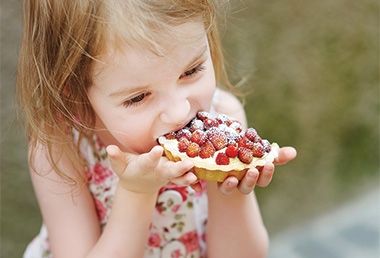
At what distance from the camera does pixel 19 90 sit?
1.27 m

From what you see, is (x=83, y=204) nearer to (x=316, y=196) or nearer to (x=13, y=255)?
(x=13, y=255)

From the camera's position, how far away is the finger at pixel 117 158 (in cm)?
109

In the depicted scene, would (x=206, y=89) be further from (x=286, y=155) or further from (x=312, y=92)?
(x=312, y=92)

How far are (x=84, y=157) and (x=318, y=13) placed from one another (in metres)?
1.39

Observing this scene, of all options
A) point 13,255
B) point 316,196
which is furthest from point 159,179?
point 316,196

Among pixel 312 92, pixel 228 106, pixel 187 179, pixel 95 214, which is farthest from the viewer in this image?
pixel 312 92

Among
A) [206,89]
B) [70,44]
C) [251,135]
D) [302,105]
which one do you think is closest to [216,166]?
[251,135]

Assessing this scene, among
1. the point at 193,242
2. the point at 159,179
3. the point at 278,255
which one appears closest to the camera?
the point at 159,179

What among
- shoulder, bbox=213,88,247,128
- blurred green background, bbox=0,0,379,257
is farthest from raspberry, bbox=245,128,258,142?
blurred green background, bbox=0,0,379,257

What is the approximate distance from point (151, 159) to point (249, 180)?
0.23 metres

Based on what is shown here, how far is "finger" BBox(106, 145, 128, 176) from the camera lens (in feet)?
3.59

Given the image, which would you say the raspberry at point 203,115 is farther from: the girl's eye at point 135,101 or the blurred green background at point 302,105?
the blurred green background at point 302,105

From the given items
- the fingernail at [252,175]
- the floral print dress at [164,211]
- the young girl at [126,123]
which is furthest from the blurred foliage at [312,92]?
the fingernail at [252,175]

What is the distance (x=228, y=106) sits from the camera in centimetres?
155
